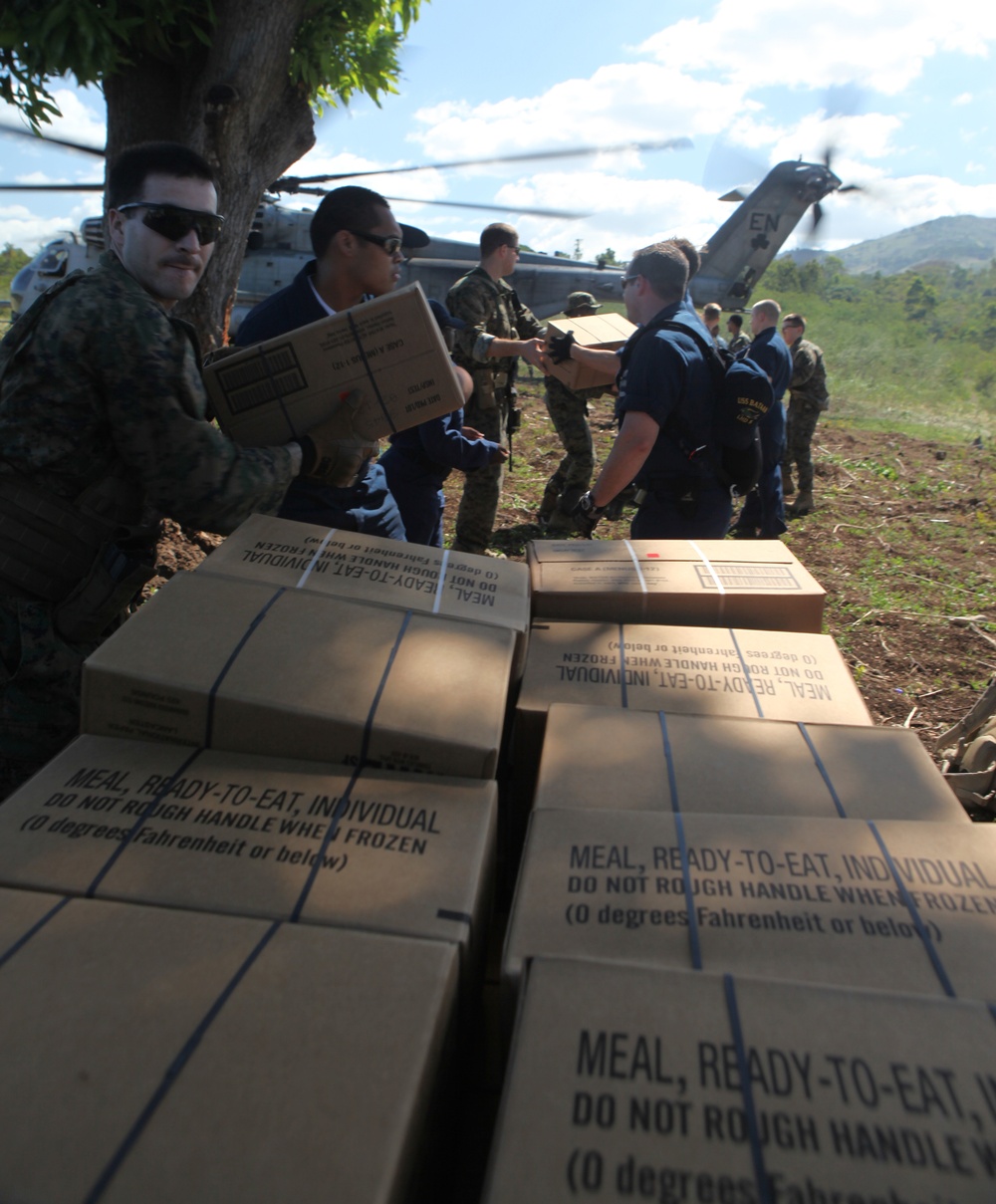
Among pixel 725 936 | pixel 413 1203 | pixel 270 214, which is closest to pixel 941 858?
pixel 725 936

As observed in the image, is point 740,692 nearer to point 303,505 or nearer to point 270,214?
point 303,505

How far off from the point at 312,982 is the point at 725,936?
509 mm

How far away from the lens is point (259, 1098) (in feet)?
2.52

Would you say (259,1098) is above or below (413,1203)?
above

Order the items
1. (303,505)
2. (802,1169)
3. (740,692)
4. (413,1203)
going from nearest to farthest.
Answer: (802,1169) < (413,1203) < (740,692) < (303,505)

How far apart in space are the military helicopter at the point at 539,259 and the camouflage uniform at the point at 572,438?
6363 millimetres

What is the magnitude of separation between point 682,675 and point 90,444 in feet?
4.67

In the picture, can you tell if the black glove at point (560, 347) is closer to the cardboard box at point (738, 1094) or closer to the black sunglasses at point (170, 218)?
the black sunglasses at point (170, 218)

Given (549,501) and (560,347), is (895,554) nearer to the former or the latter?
(549,501)

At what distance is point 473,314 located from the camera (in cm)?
528

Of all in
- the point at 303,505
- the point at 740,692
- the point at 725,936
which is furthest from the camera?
the point at 303,505

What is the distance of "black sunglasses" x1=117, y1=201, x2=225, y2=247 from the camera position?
5.88 feet

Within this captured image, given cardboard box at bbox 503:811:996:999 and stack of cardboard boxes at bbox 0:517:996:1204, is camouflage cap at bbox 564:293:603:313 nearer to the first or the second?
stack of cardboard boxes at bbox 0:517:996:1204

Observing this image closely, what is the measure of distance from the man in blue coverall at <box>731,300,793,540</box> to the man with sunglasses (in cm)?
333
